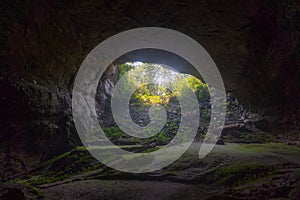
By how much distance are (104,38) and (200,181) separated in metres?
3.27

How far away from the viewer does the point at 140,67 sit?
11750 millimetres

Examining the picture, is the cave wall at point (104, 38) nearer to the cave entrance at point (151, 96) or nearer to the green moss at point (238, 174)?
the green moss at point (238, 174)

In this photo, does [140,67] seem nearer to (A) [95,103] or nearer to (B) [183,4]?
(A) [95,103]

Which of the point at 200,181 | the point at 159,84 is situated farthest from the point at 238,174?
the point at 159,84

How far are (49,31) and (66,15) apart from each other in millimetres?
549

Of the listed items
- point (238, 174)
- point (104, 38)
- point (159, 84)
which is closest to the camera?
point (238, 174)

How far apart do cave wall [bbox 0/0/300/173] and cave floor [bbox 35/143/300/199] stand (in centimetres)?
119

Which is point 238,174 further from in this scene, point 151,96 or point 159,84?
point 159,84

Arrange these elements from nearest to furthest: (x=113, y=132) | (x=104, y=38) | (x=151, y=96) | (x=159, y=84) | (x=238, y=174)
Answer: (x=238, y=174) → (x=104, y=38) → (x=113, y=132) → (x=151, y=96) → (x=159, y=84)

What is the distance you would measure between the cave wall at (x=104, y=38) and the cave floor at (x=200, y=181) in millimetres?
1187

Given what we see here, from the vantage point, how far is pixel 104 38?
14.5 feet

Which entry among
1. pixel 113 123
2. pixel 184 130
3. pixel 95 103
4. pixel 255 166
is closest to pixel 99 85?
pixel 95 103

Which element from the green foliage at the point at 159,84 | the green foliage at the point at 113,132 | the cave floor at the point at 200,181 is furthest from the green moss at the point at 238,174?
the green foliage at the point at 159,84

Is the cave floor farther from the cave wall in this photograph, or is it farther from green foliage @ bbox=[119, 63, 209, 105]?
green foliage @ bbox=[119, 63, 209, 105]
